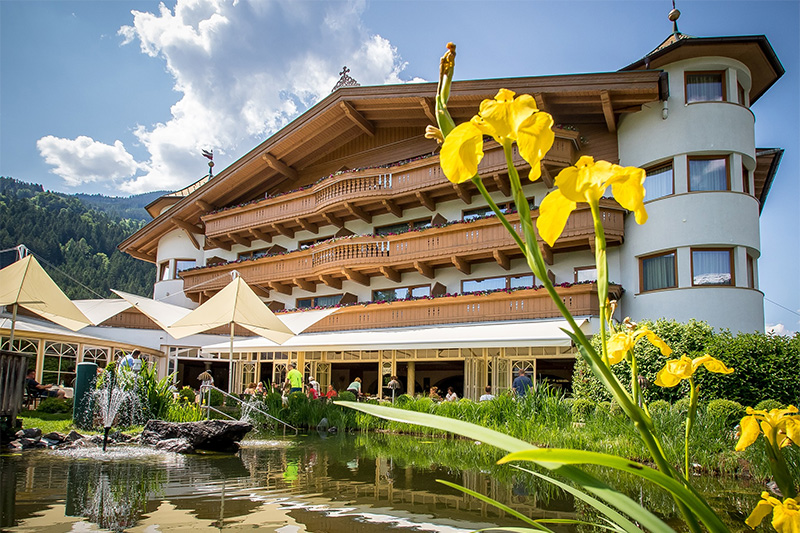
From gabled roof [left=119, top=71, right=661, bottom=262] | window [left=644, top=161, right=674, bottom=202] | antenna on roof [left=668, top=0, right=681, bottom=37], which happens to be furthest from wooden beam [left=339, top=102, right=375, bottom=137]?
antenna on roof [left=668, top=0, right=681, bottom=37]

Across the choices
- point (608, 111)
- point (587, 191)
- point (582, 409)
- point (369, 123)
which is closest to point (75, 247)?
point (369, 123)

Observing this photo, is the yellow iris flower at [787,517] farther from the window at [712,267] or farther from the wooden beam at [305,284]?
the wooden beam at [305,284]

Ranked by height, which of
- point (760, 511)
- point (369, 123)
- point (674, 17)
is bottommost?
point (760, 511)

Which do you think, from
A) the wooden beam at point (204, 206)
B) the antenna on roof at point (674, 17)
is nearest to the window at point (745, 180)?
the antenna on roof at point (674, 17)

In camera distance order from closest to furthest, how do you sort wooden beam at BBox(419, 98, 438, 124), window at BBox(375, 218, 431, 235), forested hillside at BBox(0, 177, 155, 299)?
wooden beam at BBox(419, 98, 438, 124) < window at BBox(375, 218, 431, 235) < forested hillside at BBox(0, 177, 155, 299)

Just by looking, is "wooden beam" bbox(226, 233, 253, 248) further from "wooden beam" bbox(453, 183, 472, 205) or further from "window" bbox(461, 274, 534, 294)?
"window" bbox(461, 274, 534, 294)

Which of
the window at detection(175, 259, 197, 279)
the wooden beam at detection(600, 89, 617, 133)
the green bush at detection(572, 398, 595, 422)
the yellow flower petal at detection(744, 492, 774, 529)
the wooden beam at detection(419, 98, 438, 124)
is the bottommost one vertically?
the green bush at detection(572, 398, 595, 422)

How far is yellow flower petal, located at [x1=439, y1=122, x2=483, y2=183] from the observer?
3.89 ft

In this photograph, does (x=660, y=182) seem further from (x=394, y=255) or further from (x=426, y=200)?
(x=394, y=255)

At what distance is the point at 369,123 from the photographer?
25.9 m

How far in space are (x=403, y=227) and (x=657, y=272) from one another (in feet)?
33.0

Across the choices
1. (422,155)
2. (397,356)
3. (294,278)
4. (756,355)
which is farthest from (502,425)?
(294,278)

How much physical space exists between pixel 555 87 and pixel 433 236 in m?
6.45

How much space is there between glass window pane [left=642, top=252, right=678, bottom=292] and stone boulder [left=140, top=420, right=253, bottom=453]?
43.4ft
